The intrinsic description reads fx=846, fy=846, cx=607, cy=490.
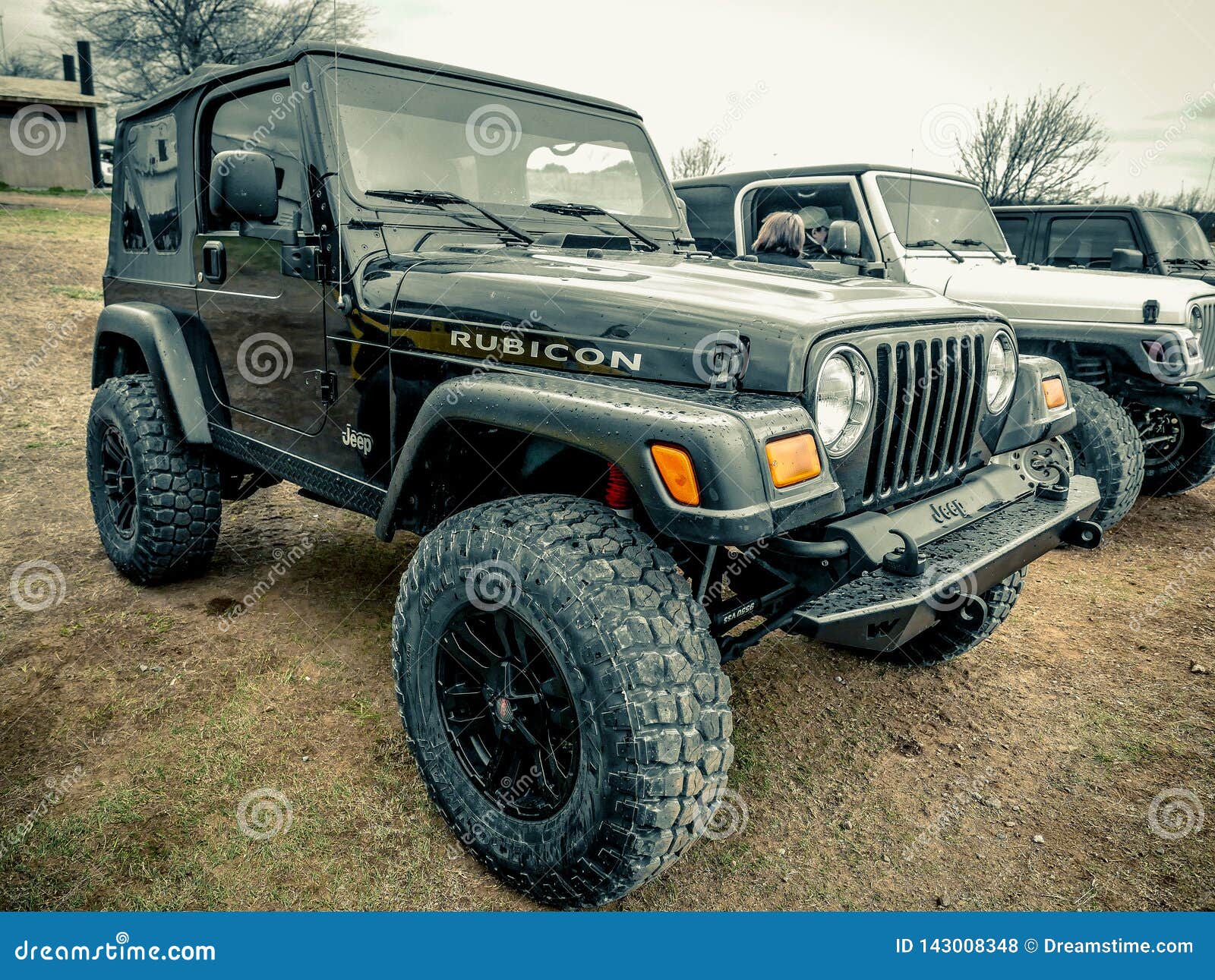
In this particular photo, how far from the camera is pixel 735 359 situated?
1.90m

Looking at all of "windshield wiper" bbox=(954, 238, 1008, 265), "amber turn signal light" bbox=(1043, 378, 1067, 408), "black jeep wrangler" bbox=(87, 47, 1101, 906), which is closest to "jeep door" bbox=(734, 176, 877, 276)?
"windshield wiper" bbox=(954, 238, 1008, 265)

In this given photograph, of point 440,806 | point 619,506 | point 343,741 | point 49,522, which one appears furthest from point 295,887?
point 49,522

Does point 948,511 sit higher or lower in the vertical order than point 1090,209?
lower

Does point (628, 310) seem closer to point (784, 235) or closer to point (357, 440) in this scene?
point (357, 440)

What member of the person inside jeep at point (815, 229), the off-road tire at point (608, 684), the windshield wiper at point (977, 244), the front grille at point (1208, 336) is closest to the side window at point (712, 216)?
the person inside jeep at point (815, 229)

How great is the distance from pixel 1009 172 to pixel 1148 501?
19294 millimetres

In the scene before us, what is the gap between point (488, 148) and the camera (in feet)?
9.53

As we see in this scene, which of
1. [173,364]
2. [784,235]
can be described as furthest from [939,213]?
[173,364]

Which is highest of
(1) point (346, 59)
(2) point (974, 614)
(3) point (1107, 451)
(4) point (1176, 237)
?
(1) point (346, 59)

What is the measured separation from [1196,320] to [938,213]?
→ 167 centimetres

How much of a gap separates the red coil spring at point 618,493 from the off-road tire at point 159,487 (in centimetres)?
216

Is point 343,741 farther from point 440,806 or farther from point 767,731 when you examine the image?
point 767,731

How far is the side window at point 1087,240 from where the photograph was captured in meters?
7.28

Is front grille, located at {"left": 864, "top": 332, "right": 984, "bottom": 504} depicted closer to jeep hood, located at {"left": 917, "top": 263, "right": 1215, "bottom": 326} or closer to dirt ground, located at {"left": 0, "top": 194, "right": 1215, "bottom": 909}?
dirt ground, located at {"left": 0, "top": 194, "right": 1215, "bottom": 909}
